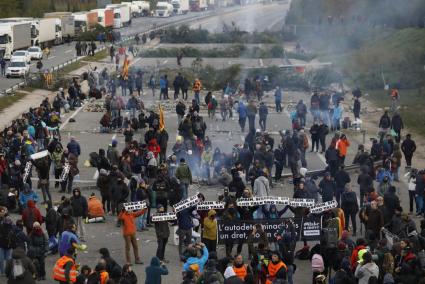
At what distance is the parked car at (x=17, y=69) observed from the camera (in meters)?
56.3

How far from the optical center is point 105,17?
303 ft

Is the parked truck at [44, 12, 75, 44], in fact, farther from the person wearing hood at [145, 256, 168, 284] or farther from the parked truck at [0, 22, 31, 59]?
the person wearing hood at [145, 256, 168, 284]

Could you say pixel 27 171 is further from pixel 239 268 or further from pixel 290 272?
pixel 239 268

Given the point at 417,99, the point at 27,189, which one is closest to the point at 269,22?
the point at 417,99

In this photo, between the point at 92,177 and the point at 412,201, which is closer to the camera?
the point at 412,201

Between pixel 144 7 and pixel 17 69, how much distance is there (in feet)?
221

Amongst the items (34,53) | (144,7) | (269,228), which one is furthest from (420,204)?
(144,7)

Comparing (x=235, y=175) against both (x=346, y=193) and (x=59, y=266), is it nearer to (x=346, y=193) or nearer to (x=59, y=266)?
(x=346, y=193)

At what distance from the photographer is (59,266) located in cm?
1786

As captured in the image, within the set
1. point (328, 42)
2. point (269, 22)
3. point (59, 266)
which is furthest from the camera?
point (269, 22)

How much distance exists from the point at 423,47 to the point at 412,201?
92.6ft

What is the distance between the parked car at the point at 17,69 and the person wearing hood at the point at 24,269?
38978 mm

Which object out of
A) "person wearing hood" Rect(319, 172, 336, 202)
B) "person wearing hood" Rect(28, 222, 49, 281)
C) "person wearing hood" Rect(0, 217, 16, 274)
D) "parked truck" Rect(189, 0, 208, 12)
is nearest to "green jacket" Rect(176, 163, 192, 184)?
"person wearing hood" Rect(319, 172, 336, 202)

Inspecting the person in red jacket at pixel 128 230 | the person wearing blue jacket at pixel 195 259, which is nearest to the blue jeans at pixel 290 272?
the person wearing blue jacket at pixel 195 259
